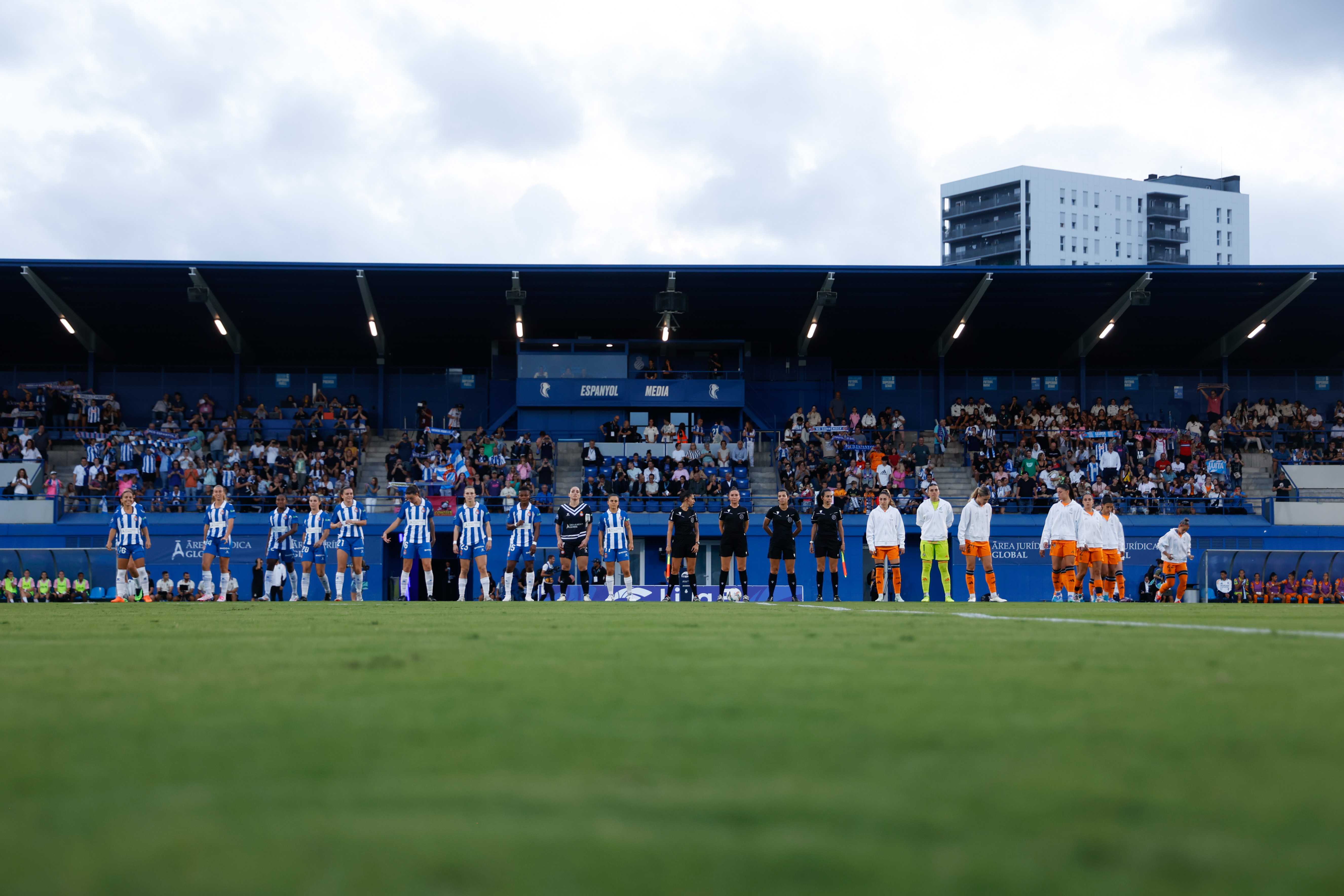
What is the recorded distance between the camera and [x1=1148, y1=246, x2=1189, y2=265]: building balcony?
4311 inches

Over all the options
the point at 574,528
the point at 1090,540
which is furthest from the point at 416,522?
the point at 1090,540

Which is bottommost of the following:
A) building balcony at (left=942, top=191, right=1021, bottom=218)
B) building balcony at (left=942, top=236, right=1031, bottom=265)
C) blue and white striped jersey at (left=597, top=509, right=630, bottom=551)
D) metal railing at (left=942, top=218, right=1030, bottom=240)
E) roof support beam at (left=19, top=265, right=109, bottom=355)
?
blue and white striped jersey at (left=597, top=509, right=630, bottom=551)

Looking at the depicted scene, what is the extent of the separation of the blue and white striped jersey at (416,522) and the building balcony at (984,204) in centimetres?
9326

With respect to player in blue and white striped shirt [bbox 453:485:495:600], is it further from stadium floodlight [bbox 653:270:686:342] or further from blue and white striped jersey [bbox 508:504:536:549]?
stadium floodlight [bbox 653:270:686:342]

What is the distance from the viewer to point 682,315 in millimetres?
38219

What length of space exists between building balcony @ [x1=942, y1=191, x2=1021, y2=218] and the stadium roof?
2579 inches

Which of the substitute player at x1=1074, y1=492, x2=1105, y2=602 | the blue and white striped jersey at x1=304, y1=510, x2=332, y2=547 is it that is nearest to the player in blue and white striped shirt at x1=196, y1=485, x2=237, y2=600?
the blue and white striped jersey at x1=304, y1=510, x2=332, y2=547

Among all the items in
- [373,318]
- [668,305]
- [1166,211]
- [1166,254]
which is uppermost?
[1166,211]

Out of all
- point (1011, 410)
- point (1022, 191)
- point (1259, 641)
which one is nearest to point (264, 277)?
point (1011, 410)

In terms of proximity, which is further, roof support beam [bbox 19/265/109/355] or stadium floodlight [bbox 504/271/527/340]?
stadium floodlight [bbox 504/271/527/340]

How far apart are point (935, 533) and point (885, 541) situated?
925mm

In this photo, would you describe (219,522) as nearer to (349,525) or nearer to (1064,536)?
(349,525)

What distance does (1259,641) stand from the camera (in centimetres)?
720

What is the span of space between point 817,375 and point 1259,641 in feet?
115
